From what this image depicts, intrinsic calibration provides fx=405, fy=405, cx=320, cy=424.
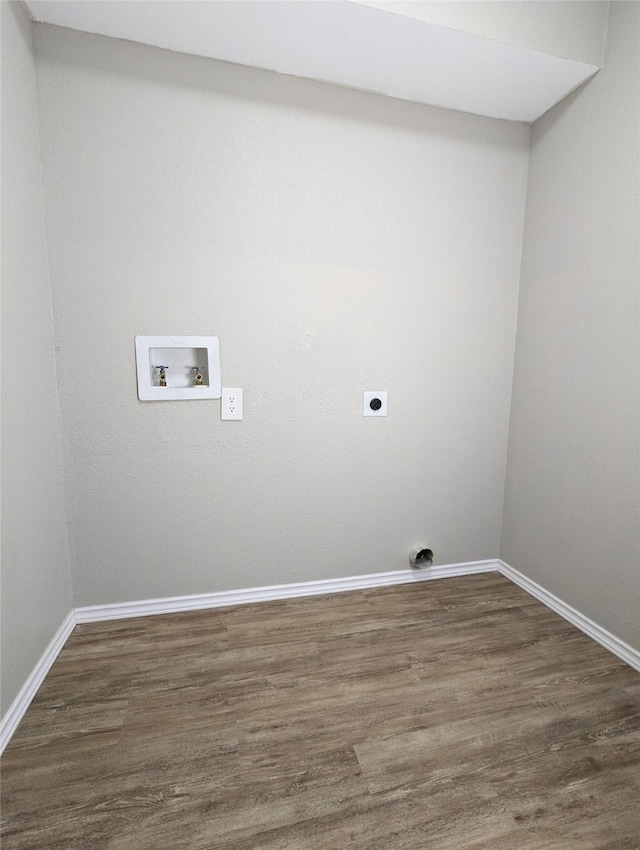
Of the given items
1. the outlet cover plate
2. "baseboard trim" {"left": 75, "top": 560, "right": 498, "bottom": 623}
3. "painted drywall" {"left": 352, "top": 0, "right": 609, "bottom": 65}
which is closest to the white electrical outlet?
the outlet cover plate

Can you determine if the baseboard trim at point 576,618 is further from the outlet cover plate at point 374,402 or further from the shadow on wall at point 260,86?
the shadow on wall at point 260,86

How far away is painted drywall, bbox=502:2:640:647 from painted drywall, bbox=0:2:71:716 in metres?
2.20

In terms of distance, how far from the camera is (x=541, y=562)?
2082 millimetres

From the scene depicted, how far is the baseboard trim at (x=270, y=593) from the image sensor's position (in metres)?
1.86

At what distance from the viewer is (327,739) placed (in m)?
1.28

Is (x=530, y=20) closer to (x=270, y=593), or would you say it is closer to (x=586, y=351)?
(x=586, y=351)

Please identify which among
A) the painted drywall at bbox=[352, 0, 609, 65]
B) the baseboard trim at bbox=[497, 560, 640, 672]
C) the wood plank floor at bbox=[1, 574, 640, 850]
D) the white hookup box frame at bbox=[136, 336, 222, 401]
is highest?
the painted drywall at bbox=[352, 0, 609, 65]

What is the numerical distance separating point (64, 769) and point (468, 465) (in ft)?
6.69

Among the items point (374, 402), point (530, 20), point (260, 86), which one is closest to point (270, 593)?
point (374, 402)

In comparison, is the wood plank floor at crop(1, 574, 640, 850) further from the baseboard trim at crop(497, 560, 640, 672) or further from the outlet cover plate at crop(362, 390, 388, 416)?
the outlet cover plate at crop(362, 390, 388, 416)

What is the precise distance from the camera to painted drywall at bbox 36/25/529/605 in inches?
63.6

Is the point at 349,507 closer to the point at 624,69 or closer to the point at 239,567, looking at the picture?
the point at 239,567

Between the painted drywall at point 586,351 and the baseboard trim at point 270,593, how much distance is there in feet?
1.30

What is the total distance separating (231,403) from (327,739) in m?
1.30
